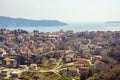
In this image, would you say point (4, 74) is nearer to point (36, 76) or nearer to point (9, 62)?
point (36, 76)

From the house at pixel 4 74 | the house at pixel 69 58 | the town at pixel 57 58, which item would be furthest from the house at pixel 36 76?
the house at pixel 69 58

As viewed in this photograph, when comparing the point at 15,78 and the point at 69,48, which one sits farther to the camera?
the point at 69,48

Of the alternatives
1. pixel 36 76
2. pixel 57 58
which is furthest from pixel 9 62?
pixel 36 76

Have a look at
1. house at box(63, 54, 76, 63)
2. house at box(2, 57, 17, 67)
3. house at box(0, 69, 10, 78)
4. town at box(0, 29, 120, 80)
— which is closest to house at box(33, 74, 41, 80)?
town at box(0, 29, 120, 80)

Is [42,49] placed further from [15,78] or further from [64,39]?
[15,78]

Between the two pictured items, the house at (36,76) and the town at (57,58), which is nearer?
the town at (57,58)

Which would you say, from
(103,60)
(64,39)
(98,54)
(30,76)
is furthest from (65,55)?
(64,39)

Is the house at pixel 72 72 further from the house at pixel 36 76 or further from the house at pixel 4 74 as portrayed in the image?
the house at pixel 4 74

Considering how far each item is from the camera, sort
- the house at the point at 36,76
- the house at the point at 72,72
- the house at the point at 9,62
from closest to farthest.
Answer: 1. the house at the point at 36,76
2. the house at the point at 72,72
3. the house at the point at 9,62
